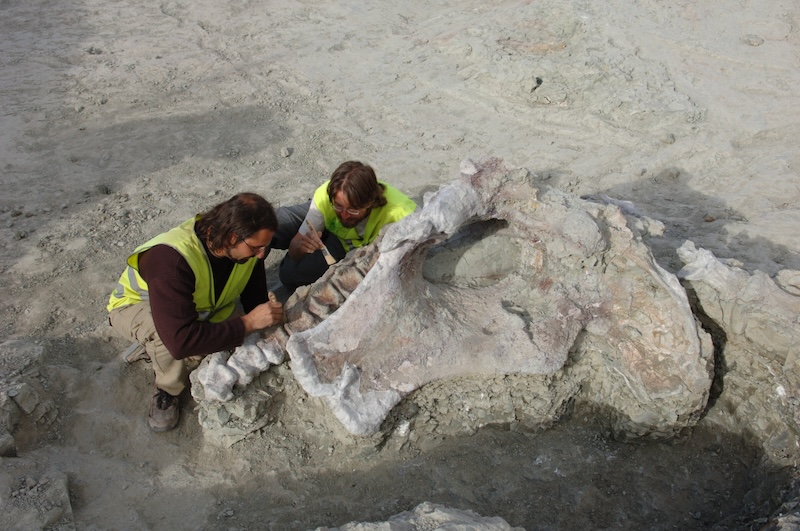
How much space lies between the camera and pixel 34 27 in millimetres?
7422

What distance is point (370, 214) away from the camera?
3.43 m

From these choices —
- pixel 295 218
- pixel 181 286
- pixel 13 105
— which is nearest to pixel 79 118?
pixel 13 105

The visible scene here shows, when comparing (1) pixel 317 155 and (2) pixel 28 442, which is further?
(1) pixel 317 155

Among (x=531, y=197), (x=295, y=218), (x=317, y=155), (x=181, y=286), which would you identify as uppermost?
(x=531, y=197)

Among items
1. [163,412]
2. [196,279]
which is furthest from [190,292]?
[163,412]

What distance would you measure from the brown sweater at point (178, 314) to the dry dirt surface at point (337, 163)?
0.39 meters

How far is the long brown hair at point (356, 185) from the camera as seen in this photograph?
3196mm

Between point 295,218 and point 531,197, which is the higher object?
point 531,197

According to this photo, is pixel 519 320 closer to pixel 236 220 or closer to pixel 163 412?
pixel 236 220

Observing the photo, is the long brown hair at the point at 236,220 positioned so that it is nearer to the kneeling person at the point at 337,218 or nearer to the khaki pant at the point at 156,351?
the khaki pant at the point at 156,351

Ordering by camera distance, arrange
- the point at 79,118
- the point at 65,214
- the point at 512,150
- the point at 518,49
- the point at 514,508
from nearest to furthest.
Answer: the point at 514,508
the point at 65,214
the point at 512,150
the point at 79,118
the point at 518,49

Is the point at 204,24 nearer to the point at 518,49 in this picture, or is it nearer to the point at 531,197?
the point at 518,49

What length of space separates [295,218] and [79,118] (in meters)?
3.23

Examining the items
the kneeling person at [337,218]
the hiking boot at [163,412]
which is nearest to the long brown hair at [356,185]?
the kneeling person at [337,218]
